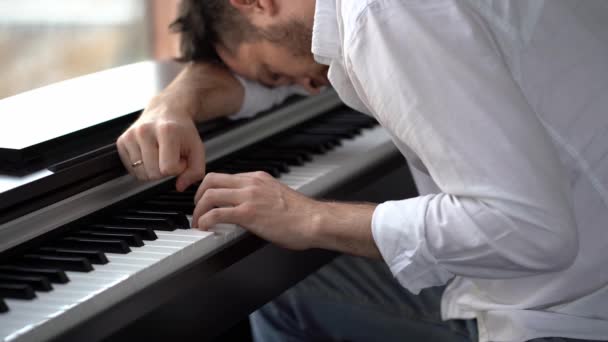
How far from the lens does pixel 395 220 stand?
129 cm

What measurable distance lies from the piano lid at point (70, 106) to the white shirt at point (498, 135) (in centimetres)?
50

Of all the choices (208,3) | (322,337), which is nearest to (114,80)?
(208,3)

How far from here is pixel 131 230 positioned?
4.42ft

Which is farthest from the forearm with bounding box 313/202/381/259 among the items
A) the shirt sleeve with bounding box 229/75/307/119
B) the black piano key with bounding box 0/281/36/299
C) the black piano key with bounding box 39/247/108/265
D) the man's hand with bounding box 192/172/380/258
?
the shirt sleeve with bounding box 229/75/307/119

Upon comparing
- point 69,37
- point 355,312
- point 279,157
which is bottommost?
point 69,37

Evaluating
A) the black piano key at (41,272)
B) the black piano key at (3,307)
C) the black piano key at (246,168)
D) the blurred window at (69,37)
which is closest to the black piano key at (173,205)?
the black piano key at (246,168)

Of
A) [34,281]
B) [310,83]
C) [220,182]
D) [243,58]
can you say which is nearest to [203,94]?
[243,58]

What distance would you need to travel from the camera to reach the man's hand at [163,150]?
1.50 m

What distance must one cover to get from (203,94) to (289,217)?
54cm

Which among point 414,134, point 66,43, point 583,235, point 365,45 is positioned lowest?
point 66,43

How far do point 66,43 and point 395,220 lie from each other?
4.82m

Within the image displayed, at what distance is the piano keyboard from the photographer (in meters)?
1.06

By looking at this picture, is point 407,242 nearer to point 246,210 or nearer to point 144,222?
point 246,210

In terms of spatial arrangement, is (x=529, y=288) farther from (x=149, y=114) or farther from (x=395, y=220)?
(x=149, y=114)
